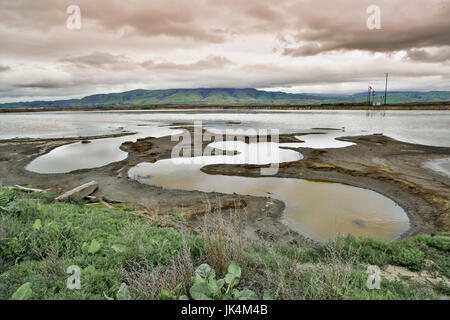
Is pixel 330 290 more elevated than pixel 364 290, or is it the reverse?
pixel 330 290

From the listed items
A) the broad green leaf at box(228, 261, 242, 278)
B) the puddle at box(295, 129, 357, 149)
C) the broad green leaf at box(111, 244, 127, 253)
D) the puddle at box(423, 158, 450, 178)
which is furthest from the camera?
the puddle at box(295, 129, 357, 149)

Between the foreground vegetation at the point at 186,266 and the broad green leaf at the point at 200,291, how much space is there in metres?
0.01

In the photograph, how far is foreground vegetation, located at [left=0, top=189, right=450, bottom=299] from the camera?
12.2 feet

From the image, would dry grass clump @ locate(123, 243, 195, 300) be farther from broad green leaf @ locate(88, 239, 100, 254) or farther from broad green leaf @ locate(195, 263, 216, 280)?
broad green leaf @ locate(88, 239, 100, 254)

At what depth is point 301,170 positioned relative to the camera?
1825 centimetres

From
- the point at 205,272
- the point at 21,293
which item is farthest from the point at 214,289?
the point at 21,293

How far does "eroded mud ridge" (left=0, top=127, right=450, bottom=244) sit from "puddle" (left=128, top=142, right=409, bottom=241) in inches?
28.1

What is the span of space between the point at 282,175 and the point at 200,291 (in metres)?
14.7

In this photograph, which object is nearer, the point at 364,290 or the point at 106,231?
the point at 364,290

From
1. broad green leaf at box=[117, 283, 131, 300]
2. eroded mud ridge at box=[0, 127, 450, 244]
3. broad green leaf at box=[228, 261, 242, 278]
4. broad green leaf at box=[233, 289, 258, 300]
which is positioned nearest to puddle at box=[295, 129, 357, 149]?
eroded mud ridge at box=[0, 127, 450, 244]
